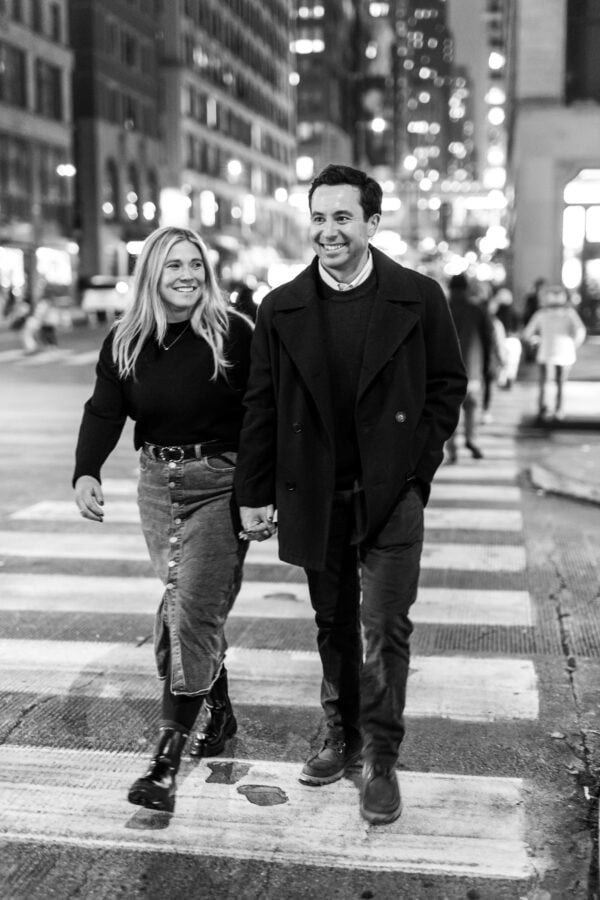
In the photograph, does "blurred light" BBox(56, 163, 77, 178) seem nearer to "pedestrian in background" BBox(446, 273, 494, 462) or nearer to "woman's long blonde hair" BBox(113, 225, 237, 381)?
"pedestrian in background" BBox(446, 273, 494, 462)

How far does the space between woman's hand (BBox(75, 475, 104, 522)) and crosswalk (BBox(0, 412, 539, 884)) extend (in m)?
0.98

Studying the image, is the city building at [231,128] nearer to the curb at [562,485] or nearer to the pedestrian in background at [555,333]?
the pedestrian in background at [555,333]

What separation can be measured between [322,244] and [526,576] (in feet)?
14.5

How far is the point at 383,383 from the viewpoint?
417 cm

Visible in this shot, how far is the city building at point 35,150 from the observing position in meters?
60.1

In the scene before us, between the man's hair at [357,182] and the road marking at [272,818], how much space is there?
82.0 inches

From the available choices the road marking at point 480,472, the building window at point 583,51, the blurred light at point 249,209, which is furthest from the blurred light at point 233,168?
the road marking at point 480,472

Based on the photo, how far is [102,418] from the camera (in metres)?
4.65

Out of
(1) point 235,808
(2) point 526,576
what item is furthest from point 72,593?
(1) point 235,808

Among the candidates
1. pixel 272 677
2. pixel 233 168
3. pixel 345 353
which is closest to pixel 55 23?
pixel 233 168

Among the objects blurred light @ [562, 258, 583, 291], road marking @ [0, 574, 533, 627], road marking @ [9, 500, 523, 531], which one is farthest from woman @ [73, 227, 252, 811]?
blurred light @ [562, 258, 583, 291]

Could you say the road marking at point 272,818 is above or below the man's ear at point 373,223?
below

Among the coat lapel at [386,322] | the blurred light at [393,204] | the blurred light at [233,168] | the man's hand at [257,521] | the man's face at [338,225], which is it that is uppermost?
Result: the blurred light at [233,168]

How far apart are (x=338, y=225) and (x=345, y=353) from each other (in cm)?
43
